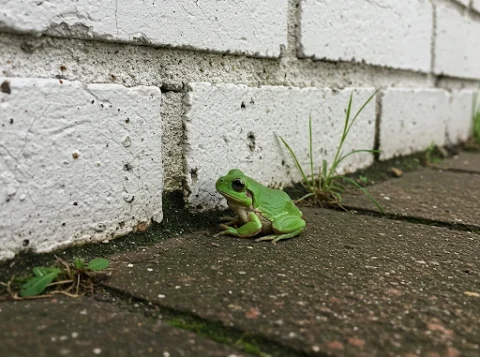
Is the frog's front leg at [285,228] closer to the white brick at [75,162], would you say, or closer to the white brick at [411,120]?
the white brick at [75,162]

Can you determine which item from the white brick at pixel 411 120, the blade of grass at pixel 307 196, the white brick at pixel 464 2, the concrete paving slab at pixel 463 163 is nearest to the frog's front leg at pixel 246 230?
the blade of grass at pixel 307 196

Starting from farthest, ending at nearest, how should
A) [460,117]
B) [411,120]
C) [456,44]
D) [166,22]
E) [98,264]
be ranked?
[460,117]
[456,44]
[411,120]
[166,22]
[98,264]

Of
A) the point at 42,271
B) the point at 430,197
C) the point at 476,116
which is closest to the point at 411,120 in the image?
the point at 430,197

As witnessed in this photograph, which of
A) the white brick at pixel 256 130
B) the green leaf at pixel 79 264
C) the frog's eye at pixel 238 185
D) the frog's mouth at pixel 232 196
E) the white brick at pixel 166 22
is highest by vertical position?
the white brick at pixel 166 22

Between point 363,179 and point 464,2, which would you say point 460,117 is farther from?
point 363,179

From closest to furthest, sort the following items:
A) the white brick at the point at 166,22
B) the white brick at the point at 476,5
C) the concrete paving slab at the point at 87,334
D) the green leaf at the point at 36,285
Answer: the concrete paving slab at the point at 87,334, the green leaf at the point at 36,285, the white brick at the point at 166,22, the white brick at the point at 476,5

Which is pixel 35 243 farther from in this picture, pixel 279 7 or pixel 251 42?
pixel 279 7
